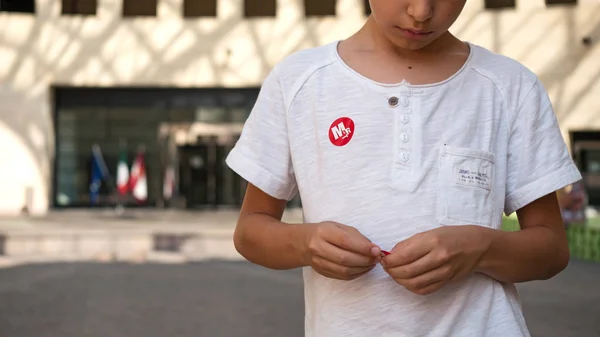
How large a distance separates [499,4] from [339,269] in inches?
959

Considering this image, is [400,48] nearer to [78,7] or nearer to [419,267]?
[419,267]

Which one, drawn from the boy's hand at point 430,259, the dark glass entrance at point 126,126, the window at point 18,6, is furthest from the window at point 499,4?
the boy's hand at point 430,259

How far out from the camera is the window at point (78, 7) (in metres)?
25.1

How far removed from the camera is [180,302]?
7.16 metres

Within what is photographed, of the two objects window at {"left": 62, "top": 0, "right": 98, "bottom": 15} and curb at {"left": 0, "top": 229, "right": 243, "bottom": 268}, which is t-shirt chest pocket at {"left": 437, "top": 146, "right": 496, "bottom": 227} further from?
window at {"left": 62, "top": 0, "right": 98, "bottom": 15}

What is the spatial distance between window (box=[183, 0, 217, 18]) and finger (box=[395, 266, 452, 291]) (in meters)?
24.8

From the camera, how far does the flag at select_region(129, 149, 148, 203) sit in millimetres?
25469

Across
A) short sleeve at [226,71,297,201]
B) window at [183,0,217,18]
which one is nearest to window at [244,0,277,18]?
window at [183,0,217,18]

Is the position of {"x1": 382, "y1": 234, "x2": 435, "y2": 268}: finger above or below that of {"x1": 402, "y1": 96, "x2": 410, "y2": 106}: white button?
below

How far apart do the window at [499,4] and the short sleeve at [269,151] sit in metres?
24.1

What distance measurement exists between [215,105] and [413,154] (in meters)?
24.4

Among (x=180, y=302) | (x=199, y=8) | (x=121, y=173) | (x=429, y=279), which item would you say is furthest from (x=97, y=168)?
(x=429, y=279)

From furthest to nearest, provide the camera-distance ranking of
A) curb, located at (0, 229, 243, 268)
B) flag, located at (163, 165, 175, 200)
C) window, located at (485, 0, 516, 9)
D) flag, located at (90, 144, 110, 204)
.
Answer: flag, located at (163, 165, 175, 200)
flag, located at (90, 144, 110, 204)
window, located at (485, 0, 516, 9)
curb, located at (0, 229, 243, 268)

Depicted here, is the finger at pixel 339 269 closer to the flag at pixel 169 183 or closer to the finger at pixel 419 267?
the finger at pixel 419 267
